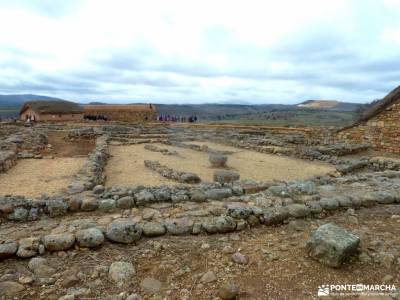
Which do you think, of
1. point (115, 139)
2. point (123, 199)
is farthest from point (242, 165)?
point (115, 139)

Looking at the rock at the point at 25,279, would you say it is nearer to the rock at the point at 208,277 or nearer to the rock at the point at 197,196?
the rock at the point at 208,277

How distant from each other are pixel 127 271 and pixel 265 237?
2.12 meters

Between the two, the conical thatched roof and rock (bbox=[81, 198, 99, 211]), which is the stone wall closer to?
rock (bbox=[81, 198, 99, 211])

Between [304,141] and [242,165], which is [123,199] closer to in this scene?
[242,165]

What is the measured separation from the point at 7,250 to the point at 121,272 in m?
1.56

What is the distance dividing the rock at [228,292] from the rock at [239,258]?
621 mm

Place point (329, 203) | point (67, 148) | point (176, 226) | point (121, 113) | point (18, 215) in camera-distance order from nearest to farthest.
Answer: point (176, 226)
point (18, 215)
point (329, 203)
point (67, 148)
point (121, 113)

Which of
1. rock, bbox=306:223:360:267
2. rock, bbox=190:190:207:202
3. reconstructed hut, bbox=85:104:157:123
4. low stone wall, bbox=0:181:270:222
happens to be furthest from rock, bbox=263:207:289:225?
reconstructed hut, bbox=85:104:157:123

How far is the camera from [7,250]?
3.95 meters

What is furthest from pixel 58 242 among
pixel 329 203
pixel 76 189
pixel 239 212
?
pixel 329 203

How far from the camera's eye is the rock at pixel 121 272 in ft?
12.0

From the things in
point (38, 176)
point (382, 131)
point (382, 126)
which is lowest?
point (38, 176)

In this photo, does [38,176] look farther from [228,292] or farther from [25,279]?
[228,292]

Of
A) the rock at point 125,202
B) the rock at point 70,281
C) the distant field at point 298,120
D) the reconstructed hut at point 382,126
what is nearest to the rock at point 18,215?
the rock at point 125,202
